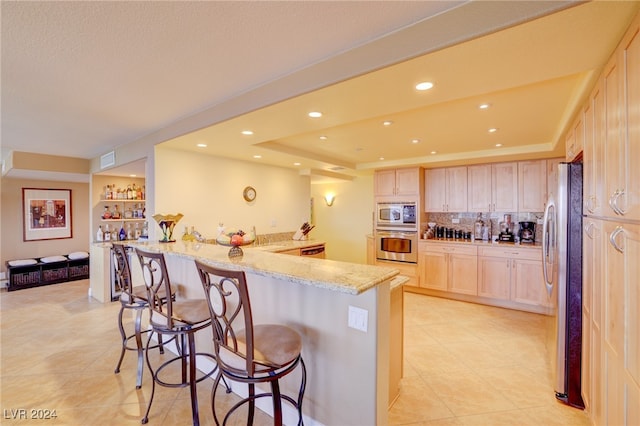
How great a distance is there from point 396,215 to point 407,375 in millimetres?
3145

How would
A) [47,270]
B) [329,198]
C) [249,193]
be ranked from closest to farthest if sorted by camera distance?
[249,193] < [47,270] < [329,198]

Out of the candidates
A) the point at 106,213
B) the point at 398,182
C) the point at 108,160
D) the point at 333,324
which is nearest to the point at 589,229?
the point at 333,324

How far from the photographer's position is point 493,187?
182 inches

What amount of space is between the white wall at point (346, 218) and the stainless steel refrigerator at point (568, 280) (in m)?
4.72

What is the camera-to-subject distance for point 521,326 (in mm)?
3619

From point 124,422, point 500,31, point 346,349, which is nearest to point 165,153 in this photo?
point 124,422

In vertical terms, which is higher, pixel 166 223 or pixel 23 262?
pixel 166 223

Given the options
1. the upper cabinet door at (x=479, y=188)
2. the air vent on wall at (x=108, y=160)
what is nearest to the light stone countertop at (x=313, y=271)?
the air vent on wall at (x=108, y=160)

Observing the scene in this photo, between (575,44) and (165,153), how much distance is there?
12.5ft

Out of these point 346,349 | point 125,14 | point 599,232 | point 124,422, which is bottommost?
point 124,422

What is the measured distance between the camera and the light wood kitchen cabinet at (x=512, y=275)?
4066 mm

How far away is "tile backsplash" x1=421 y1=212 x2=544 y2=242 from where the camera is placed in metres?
4.61

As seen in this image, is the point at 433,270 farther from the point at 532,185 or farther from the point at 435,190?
the point at 532,185

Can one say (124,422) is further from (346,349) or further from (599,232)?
(599,232)
